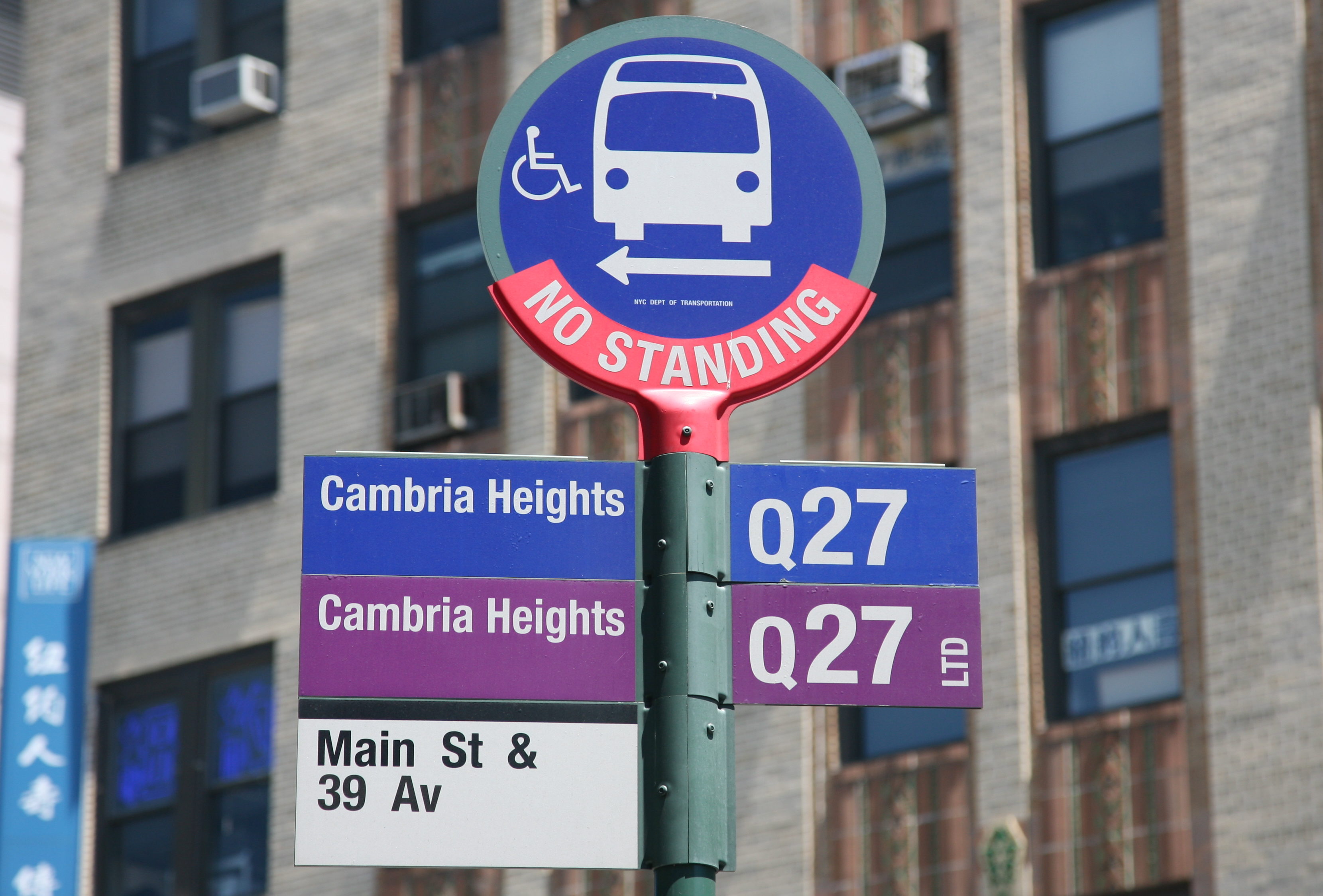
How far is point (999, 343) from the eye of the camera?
15969 millimetres

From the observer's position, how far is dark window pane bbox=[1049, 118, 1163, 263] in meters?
15.8

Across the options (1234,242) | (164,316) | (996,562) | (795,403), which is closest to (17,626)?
(164,316)

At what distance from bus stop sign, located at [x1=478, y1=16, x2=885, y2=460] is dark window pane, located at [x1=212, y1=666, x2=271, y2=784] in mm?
14946

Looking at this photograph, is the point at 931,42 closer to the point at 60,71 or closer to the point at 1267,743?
the point at 1267,743

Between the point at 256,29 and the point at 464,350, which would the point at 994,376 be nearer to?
the point at 464,350

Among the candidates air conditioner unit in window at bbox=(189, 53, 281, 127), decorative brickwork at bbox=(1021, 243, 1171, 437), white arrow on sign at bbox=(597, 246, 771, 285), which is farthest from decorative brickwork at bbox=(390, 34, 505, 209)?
white arrow on sign at bbox=(597, 246, 771, 285)

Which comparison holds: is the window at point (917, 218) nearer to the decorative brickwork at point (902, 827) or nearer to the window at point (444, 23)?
the decorative brickwork at point (902, 827)

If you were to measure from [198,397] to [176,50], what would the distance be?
141 inches

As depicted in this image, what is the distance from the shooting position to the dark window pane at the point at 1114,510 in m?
15.2

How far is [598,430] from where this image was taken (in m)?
18.2

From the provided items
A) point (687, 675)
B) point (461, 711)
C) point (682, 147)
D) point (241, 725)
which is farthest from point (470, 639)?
point (241, 725)

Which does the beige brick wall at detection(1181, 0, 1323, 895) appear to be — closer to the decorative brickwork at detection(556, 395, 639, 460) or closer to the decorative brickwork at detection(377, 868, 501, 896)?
the decorative brickwork at detection(556, 395, 639, 460)

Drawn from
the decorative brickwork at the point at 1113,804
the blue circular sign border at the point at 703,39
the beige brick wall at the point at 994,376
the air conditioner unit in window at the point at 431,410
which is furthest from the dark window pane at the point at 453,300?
the blue circular sign border at the point at 703,39

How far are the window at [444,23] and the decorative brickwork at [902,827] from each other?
25.1ft
